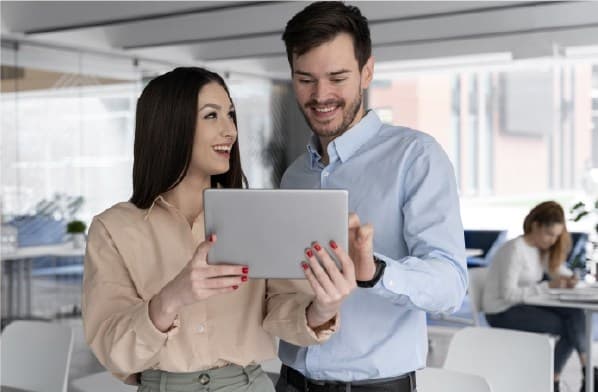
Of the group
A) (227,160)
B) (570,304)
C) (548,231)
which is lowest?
(570,304)

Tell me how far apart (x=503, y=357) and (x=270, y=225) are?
6.47 ft

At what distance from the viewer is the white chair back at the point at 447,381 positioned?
8.64 feet

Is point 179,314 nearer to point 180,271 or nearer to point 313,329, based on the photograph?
point 180,271

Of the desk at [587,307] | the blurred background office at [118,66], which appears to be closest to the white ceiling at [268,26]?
the blurred background office at [118,66]

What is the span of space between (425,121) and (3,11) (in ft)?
30.1

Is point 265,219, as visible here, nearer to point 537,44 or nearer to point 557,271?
point 557,271

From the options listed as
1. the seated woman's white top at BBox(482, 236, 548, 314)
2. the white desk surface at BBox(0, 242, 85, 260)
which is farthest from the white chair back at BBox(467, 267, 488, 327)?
the white desk surface at BBox(0, 242, 85, 260)

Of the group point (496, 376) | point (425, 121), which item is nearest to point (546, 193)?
Result: point (425, 121)

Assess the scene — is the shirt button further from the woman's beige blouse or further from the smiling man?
the smiling man

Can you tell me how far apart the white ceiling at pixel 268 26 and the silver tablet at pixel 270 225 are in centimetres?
545

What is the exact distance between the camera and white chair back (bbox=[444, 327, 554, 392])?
3.14 metres

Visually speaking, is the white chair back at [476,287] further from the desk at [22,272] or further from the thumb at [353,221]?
the thumb at [353,221]

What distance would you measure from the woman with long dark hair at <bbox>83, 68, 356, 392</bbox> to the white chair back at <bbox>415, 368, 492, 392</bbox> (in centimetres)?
103

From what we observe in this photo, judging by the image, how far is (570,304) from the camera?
5277mm
